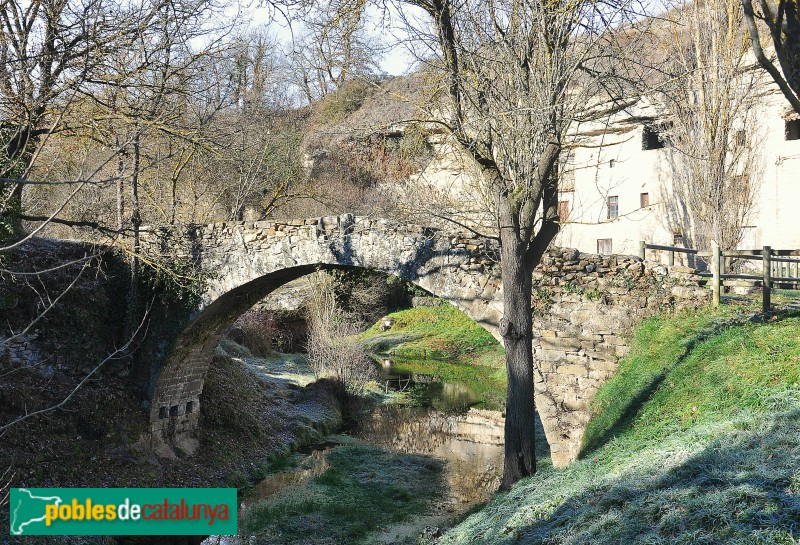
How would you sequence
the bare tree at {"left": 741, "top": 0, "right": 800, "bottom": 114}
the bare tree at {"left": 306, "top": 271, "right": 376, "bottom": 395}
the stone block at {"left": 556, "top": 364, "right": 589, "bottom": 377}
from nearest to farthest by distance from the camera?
the bare tree at {"left": 741, "top": 0, "right": 800, "bottom": 114} < the stone block at {"left": 556, "top": 364, "right": 589, "bottom": 377} < the bare tree at {"left": 306, "top": 271, "right": 376, "bottom": 395}

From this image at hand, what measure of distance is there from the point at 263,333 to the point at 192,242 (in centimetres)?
803

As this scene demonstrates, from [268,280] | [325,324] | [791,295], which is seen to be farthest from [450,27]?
[325,324]

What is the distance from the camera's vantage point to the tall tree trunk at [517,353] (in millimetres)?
5934

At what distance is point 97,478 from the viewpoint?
26.3 feet

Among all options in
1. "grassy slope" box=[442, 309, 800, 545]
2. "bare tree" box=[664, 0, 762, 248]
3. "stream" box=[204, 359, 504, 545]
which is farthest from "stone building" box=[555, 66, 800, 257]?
A: "grassy slope" box=[442, 309, 800, 545]

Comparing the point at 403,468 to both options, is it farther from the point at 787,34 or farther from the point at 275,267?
the point at 787,34

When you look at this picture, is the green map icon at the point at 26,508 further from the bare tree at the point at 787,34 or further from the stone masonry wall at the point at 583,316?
the bare tree at the point at 787,34

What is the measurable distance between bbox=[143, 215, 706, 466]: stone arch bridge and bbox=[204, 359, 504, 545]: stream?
1.95m

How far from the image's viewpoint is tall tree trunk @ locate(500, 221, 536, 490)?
5.93 m

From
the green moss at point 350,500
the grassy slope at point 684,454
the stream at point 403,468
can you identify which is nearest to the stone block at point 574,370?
the grassy slope at point 684,454

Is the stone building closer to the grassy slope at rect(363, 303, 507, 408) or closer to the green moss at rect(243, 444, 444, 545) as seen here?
the grassy slope at rect(363, 303, 507, 408)

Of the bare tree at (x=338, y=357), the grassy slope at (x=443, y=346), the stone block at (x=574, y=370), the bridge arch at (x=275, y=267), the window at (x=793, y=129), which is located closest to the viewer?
the stone block at (x=574, y=370)

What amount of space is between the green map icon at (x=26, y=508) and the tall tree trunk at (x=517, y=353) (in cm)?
469

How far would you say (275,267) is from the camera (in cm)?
873
